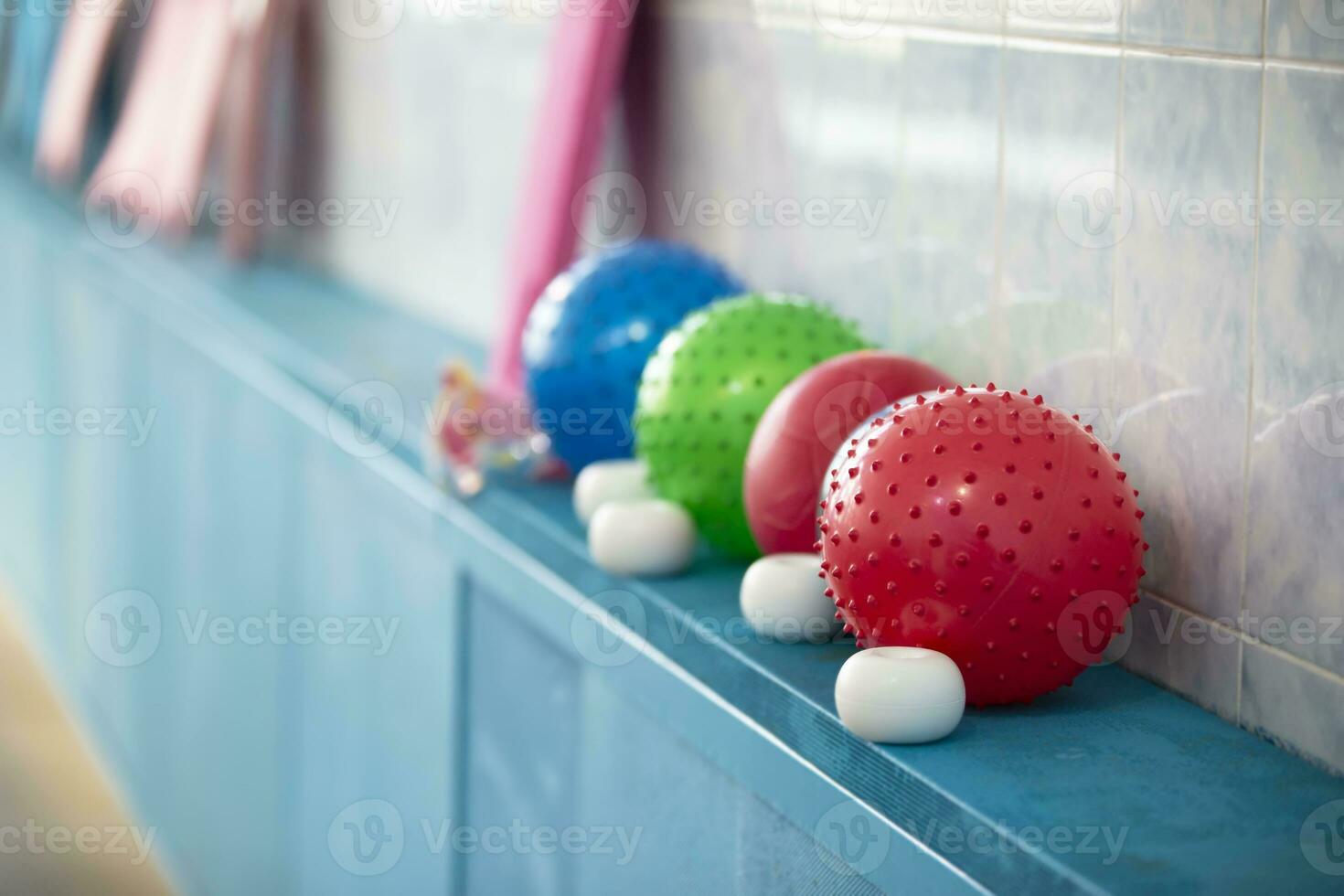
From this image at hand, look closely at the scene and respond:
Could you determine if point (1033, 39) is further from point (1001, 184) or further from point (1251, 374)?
point (1251, 374)

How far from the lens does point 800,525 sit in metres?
1.33

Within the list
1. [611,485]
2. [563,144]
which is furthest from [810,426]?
[563,144]

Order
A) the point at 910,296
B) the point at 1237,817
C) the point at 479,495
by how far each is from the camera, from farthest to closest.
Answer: the point at 479,495, the point at 910,296, the point at 1237,817

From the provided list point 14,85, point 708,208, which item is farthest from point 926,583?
point 14,85

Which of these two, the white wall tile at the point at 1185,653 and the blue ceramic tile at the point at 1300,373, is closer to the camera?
the blue ceramic tile at the point at 1300,373

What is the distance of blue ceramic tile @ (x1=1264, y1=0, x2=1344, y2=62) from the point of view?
1.05m

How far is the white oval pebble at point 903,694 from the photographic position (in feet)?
3.59

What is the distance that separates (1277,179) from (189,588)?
2381 millimetres

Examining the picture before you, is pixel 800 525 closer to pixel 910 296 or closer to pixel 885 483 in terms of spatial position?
pixel 885 483

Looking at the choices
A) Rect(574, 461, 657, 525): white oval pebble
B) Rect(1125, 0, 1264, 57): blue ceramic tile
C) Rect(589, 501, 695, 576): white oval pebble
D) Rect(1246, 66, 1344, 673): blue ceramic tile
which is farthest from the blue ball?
Rect(1246, 66, 1344, 673): blue ceramic tile

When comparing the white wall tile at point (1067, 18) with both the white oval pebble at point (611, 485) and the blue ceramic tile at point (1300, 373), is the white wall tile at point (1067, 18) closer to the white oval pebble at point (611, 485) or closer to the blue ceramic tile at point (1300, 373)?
the blue ceramic tile at point (1300, 373)

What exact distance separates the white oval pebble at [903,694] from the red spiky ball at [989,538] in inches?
0.9

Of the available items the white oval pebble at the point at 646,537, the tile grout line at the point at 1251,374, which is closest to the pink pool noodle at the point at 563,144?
the white oval pebble at the point at 646,537

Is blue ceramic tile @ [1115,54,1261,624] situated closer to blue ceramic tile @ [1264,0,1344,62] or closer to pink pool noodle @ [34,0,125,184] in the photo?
blue ceramic tile @ [1264,0,1344,62]
